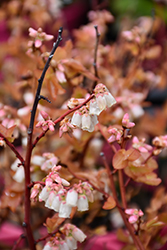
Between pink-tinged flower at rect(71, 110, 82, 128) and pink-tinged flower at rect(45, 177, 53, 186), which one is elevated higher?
pink-tinged flower at rect(71, 110, 82, 128)

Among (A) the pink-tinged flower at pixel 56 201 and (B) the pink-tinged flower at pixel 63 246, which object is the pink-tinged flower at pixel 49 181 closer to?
(A) the pink-tinged flower at pixel 56 201

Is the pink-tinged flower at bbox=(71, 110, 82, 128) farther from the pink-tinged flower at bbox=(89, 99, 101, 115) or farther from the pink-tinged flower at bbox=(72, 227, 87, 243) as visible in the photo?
the pink-tinged flower at bbox=(72, 227, 87, 243)

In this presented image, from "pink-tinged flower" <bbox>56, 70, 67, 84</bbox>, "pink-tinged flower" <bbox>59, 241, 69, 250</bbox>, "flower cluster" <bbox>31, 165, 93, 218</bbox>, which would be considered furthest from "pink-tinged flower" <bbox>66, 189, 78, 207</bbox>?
"pink-tinged flower" <bbox>56, 70, 67, 84</bbox>

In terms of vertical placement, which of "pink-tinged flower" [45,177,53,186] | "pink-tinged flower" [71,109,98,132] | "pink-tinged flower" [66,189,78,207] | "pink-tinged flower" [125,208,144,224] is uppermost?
"pink-tinged flower" [71,109,98,132]

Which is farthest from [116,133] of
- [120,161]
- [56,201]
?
[56,201]

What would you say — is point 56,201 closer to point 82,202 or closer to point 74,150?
point 82,202

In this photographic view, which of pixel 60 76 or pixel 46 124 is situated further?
pixel 60 76

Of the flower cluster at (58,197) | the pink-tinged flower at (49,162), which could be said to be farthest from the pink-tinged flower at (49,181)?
the pink-tinged flower at (49,162)

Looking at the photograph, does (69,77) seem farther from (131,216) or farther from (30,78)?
(131,216)
